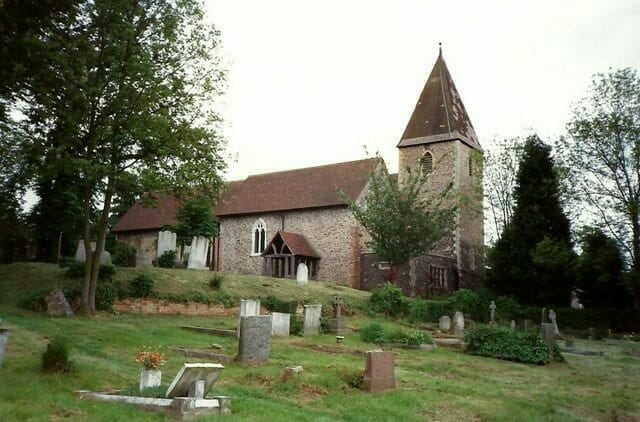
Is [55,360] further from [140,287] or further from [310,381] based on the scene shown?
[140,287]

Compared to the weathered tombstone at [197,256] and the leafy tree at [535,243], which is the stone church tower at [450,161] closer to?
the leafy tree at [535,243]

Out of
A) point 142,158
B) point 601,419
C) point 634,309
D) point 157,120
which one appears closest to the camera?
point 601,419

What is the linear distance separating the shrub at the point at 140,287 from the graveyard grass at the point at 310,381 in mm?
2240

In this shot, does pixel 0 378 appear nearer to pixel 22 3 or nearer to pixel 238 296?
pixel 22 3

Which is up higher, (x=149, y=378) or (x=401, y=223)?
(x=401, y=223)

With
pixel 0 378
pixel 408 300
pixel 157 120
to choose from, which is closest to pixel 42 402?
pixel 0 378

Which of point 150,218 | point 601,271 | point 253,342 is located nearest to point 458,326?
point 253,342

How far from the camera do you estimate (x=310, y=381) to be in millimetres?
10023

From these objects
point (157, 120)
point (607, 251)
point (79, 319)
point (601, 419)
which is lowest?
Result: point (601, 419)

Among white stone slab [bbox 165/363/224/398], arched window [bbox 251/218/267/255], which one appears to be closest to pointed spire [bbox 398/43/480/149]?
arched window [bbox 251/218/267/255]

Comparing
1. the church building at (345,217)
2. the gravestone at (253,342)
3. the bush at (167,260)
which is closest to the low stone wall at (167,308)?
the bush at (167,260)

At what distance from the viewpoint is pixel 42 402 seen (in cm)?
752

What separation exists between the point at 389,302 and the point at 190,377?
20.8m

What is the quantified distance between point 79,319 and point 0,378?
8.86 m
